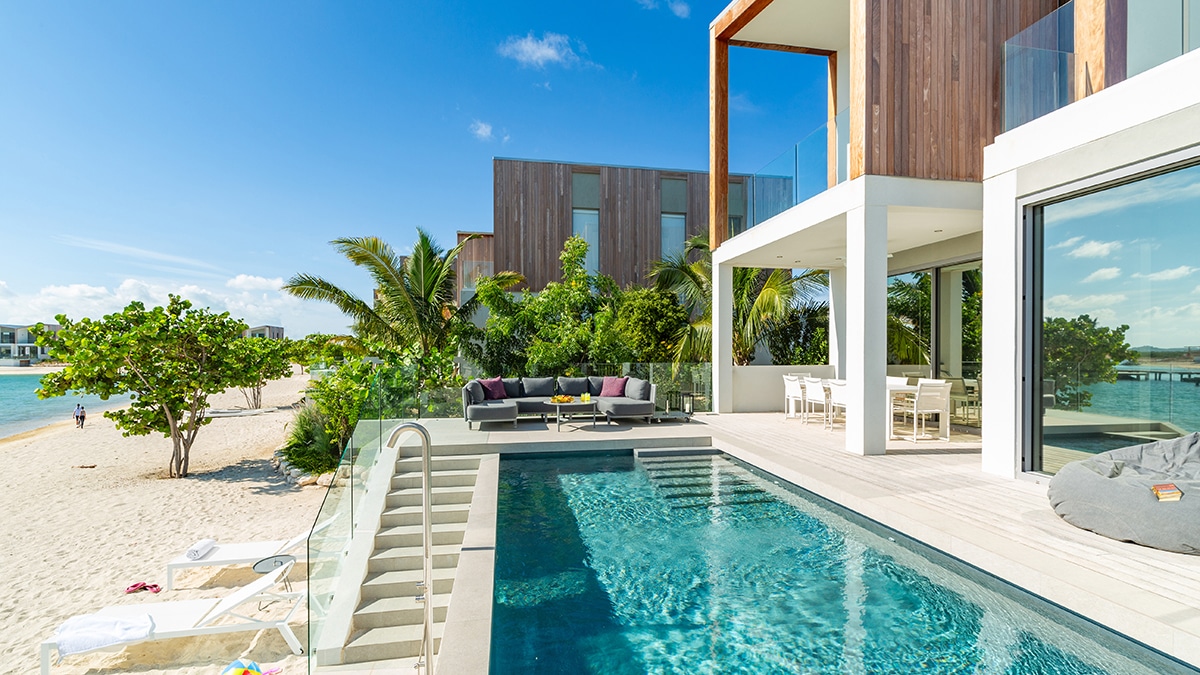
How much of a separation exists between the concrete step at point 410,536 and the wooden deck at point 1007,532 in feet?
12.5

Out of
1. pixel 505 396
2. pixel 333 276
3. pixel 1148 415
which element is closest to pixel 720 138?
pixel 505 396

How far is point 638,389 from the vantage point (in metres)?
11.0

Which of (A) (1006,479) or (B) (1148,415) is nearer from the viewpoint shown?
(B) (1148,415)

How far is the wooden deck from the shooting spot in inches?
123

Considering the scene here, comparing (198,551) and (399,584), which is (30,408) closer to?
(198,551)

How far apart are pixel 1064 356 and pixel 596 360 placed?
9200mm

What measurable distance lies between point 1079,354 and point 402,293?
1308cm

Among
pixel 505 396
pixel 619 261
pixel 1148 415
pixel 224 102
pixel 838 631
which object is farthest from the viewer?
pixel 224 102

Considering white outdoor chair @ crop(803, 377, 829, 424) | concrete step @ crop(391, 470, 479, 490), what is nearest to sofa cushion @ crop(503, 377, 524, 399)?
concrete step @ crop(391, 470, 479, 490)

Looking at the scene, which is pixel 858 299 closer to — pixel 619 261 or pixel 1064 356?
pixel 1064 356

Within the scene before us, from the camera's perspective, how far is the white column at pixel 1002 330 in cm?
596

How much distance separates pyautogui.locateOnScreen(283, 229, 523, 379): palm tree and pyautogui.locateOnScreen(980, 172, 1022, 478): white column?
11.1 metres

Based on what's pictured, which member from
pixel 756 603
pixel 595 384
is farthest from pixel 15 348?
pixel 756 603

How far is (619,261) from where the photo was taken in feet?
64.3
